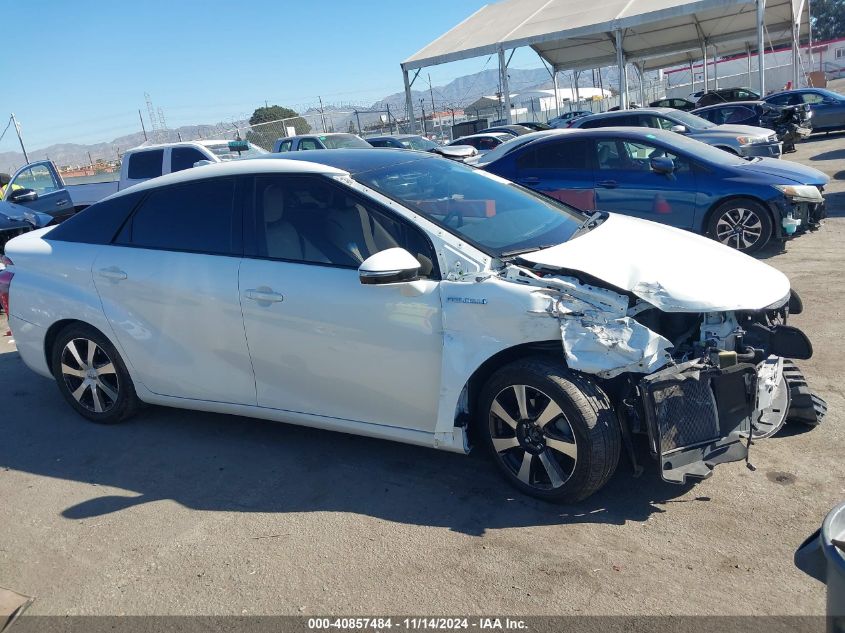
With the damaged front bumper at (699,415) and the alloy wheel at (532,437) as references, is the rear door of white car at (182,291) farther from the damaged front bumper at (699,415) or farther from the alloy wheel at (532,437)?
the damaged front bumper at (699,415)

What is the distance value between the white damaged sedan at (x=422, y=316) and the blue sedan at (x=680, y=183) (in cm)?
411

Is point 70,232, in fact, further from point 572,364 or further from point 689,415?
point 689,415

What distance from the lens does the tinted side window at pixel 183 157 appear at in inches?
515

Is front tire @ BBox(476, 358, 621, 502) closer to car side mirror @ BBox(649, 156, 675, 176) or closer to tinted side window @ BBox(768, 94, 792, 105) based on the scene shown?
car side mirror @ BBox(649, 156, 675, 176)

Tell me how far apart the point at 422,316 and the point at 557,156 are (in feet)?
→ 20.0

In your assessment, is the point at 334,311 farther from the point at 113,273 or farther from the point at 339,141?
the point at 339,141

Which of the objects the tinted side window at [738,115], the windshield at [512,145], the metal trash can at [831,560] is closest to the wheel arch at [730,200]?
the windshield at [512,145]

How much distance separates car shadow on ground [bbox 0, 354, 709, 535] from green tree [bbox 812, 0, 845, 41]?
329 ft

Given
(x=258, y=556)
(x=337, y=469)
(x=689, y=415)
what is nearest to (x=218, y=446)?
(x=337, y=469)

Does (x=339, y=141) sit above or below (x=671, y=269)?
above

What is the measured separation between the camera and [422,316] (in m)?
3.68

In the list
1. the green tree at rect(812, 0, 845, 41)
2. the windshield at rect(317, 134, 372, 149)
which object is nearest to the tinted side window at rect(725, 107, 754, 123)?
the windshield at rect(317, 134, 372, 149)

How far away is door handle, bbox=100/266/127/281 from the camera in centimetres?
464

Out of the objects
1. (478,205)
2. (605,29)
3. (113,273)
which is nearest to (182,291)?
(113,273)
